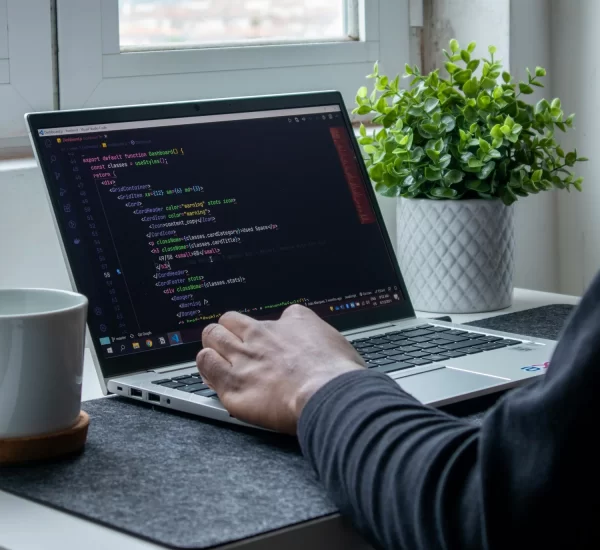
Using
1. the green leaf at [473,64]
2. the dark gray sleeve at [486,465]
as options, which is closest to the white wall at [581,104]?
the green leaf at [473,64]

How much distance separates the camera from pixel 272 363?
0.81 m

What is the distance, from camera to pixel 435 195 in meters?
1.25

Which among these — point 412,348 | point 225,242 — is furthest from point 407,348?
point 225,242

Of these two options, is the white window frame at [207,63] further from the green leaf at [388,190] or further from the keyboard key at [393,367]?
the keyboard key at [393,367]

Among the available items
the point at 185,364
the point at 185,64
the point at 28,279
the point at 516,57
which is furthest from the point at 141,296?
the point at 516,57

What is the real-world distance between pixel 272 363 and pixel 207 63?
68 cm

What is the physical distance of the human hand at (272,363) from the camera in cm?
77

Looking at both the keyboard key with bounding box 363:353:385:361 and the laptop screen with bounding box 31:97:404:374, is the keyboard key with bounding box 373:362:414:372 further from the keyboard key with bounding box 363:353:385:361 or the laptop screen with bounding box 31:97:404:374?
the laptop screen with bounding box 31:97:404:374

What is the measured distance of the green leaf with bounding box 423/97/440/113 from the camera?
1246 mm

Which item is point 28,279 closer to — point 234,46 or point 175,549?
point 234,46

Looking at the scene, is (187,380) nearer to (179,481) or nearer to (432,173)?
(179,481)

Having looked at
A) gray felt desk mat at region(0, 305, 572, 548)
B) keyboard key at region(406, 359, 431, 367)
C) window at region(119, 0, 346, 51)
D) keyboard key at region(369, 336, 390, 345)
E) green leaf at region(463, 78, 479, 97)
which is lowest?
gray felt desk mat at region(0, 305, 572, 548)

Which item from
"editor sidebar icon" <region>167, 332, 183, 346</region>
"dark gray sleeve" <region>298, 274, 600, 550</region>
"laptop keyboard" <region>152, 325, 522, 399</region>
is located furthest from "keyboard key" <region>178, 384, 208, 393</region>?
"dark gray sleeve" <region>298, 274, 600, 550</region>

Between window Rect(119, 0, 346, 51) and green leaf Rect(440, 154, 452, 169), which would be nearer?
green leaf Rect(440, 154, 452, 169)
